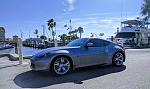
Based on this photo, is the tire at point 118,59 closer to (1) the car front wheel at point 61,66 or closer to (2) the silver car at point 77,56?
(2) the silver car at point 77,56

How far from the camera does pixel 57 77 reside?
855cm

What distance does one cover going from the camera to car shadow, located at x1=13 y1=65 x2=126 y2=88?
770 centimetres

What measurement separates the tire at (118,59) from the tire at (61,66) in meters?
2.33

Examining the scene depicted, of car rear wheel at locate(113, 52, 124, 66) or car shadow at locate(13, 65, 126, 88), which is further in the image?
car rear wheel at locate(113, 52, 124, 66)

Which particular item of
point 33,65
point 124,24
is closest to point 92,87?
point 33,65

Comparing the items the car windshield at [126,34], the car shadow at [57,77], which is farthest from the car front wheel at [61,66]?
the car windshield at [126,34]

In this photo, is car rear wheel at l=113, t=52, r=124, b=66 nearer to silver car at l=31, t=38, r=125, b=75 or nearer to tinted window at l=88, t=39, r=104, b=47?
silver car at l=31, t=38, r=125, b=75

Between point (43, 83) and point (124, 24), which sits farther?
point (124, 24)

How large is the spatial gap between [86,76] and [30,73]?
2169 millimetres

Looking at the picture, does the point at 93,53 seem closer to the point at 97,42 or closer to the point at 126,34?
the point at 97,42

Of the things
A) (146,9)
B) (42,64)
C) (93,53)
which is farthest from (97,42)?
(146,9)

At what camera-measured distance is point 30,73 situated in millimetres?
9445

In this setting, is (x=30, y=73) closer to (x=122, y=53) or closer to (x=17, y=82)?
(x=17, y=82)

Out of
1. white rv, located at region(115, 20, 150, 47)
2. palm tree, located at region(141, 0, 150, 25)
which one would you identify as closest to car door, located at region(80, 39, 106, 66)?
white rv, located at region(115, 20, 150, 47)
